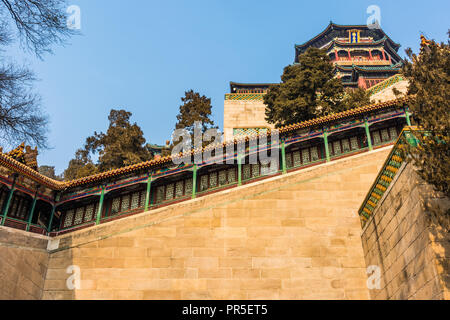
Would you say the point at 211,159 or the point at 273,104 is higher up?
the point at 273,104

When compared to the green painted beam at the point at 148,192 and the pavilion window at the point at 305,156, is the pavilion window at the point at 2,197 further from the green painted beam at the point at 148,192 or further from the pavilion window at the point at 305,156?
the pavilion window at the point at 305,156

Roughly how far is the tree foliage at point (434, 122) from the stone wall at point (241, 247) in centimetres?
565

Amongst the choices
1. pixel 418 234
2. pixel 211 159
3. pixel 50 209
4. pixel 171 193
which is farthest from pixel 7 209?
pixel 418 234

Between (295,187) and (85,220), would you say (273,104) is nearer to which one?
(295,187)

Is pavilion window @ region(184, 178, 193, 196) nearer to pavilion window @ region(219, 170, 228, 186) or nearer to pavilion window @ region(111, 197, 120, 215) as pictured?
pavilion window @ region(219, 170, 228, 186)

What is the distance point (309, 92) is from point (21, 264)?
599 inches

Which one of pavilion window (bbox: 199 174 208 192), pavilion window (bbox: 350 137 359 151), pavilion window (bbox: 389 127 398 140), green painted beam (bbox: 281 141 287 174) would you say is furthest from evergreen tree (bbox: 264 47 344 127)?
pavilion window (bbox: 199 174 208 192)

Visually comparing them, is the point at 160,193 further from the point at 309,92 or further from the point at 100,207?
the point at 309,92

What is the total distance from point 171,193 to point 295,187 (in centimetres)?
504

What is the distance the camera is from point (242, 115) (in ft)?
101

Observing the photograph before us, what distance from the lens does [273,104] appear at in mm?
23719

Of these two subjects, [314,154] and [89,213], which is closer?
[89,213]

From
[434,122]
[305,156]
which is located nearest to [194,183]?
[305,156]

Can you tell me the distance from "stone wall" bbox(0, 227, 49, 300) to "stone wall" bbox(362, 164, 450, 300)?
10055 millimetres
